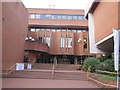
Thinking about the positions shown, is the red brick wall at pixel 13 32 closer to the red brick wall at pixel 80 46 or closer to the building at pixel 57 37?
the building at pixel 57 37

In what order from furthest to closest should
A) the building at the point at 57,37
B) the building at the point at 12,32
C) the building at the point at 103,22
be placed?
1. the building at the point at 57,37
2. the building at the point at 12,32
3. the building at the point at 103,22

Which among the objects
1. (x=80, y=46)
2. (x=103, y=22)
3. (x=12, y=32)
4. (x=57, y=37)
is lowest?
(x=80, y=46)

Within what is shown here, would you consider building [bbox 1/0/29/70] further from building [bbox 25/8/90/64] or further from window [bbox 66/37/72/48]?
window [bbox 66/37/72/48]

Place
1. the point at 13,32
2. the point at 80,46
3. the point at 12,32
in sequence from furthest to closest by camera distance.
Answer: the point at 80,46 → the point at 13,32 → the point at 12,32

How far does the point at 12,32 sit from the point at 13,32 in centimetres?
53

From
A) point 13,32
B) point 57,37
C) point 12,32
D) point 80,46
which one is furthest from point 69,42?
point 12,32

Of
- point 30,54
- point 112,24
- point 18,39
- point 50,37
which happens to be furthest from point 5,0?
point 50,37

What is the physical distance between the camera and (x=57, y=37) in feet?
149

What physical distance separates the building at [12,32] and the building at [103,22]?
10727mm

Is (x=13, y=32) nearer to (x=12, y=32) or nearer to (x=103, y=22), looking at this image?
(x=12, y=32)

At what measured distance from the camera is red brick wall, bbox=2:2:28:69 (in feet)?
82.6

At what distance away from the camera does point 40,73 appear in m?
24.1

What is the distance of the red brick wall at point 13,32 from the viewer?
82.6 feet

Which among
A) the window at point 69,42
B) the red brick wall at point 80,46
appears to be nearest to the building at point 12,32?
the window at point 69,42
